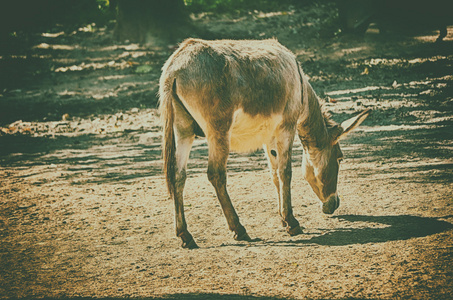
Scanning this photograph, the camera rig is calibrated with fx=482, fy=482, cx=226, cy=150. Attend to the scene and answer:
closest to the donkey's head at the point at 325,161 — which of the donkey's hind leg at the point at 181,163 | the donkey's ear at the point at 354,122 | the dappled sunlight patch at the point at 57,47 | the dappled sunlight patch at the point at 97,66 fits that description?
the donkey's ear at the point at 354,122

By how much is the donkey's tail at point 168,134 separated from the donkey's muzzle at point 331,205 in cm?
187

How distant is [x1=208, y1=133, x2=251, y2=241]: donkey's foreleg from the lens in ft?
15.3

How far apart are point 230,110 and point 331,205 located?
1751mm

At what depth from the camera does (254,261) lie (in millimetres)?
4316

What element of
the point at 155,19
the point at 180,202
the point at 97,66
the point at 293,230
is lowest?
the point at 293,230

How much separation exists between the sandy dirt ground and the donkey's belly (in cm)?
88

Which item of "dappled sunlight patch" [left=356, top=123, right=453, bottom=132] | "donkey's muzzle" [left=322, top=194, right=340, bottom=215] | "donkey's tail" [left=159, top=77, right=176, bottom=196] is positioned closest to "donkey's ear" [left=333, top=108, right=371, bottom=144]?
"donkey's muzzle" [left=322, top=194, right=340, bottom=215]

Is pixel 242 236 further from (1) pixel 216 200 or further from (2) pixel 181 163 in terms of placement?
(1) pixel 216 200

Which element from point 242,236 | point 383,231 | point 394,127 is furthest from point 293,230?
point 394,127

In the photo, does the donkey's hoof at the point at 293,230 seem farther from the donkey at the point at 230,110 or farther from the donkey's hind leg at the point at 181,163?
the donkey's hind leg at the point at 181,163

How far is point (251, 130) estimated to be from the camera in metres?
5.10

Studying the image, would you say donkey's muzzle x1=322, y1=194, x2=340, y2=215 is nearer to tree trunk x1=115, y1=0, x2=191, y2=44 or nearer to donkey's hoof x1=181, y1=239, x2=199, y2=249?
donkey's hoof x1=181, y1=239, x2=199, y2=249

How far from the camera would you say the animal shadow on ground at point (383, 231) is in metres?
4.64

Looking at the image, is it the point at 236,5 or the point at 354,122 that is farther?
the point at 236,5
